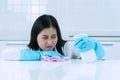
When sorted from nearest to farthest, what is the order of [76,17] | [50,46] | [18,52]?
[18,52] → [50,46] → [76,17]

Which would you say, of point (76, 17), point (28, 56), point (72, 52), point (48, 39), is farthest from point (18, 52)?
point (76, 17)

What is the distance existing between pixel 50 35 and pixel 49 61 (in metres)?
0.22

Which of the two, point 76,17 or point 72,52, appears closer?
point 72,52

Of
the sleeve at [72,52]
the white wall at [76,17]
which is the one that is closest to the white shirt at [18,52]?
the sleeve at [72,52]

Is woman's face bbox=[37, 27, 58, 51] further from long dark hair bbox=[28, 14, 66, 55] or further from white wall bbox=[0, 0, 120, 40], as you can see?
white wall bbox=[0, 0, 120, 40]

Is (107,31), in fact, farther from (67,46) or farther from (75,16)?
(67,46)

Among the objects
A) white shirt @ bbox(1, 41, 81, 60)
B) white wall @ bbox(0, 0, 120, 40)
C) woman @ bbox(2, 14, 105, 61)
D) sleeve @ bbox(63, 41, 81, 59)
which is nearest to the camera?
woman @ bbox(2, 14, 105, 61)

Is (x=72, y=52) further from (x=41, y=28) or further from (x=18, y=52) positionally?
(x=18, y=52)

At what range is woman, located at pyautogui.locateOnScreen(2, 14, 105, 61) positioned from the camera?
51.6 inches

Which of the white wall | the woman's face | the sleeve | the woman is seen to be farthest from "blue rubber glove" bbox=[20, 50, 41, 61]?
the white wall

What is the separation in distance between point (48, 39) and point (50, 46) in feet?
0.15

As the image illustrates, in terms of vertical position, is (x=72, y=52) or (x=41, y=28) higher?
(x=41, y=28)

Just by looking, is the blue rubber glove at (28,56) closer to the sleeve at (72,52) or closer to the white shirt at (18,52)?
the white shirt at (18,52)

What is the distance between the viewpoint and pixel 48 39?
1516 millimetres
